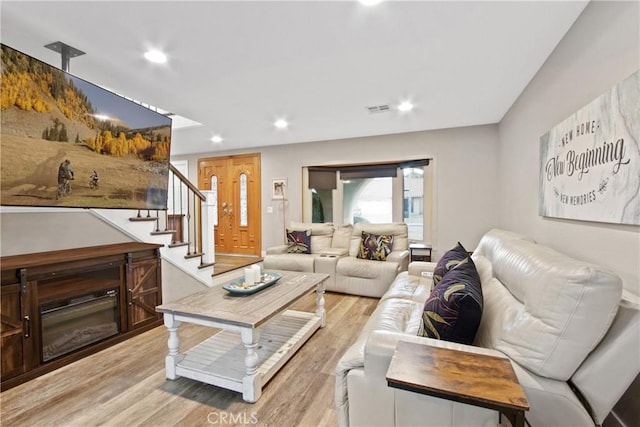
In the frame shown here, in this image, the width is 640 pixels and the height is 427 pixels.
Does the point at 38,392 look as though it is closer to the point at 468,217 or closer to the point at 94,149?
the point at 94,149

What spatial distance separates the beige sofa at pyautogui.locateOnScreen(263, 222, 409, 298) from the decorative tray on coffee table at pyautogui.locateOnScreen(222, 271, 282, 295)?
146cm

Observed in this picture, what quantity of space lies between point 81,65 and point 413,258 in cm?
433

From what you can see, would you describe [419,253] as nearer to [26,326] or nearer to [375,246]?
[375,246]

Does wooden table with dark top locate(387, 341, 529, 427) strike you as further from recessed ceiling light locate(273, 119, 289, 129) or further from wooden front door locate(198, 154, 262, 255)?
wooden front door locate(198, 154, 262, 255)

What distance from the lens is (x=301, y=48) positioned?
205 cm

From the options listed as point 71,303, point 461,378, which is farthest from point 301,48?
point 71,303

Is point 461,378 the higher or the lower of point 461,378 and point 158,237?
the lower

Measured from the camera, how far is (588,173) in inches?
63.4

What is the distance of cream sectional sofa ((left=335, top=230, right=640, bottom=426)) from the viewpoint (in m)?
0.97

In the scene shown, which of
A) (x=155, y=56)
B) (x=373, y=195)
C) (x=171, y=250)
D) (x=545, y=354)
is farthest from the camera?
(x=373, y=195)

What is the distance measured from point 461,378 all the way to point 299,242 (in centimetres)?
360

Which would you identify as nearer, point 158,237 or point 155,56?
point 155,56

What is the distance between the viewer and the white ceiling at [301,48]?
1668 millimetres

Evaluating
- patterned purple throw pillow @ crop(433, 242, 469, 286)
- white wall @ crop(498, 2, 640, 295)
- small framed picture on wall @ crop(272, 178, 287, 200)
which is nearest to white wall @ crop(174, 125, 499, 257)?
small framed picture on wall @ crop(272, 178, 287, 200)
